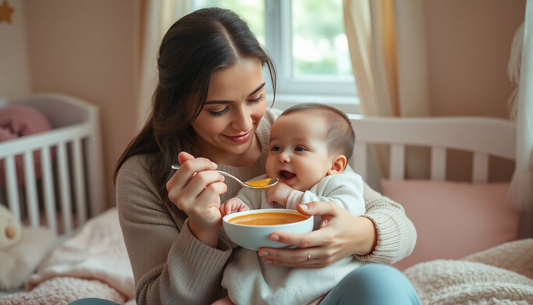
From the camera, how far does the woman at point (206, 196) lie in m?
0.89

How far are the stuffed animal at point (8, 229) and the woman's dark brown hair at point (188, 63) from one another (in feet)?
3.43

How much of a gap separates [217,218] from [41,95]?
201 cm

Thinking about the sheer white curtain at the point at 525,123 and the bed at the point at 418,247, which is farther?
the sheer white curtain at the point at 525,123

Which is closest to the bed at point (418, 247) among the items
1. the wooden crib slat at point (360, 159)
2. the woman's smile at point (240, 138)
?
the wooden crib slat at point (360, 159)

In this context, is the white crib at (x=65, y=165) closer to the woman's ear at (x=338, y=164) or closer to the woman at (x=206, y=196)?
the woman at (x=206, y=196)

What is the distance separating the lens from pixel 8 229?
1920mm

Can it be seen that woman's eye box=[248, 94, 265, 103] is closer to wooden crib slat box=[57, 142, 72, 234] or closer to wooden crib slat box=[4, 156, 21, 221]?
wooden crib slat box=[4, 156, 21, 221]

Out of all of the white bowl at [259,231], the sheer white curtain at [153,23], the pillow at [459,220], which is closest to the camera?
the white bowl at [259,231]

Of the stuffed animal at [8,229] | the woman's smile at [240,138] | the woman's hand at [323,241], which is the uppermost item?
the woman's smile at [240,138]

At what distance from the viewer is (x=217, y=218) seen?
953 millimetres

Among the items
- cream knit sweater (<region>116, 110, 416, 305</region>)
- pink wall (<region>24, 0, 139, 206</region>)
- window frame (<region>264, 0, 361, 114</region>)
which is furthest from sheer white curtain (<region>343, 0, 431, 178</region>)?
pink wall (<region>24, 0, 139, 206</region>)

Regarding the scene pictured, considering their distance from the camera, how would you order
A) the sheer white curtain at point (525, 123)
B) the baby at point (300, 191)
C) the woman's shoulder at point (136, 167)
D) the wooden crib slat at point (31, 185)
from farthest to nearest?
the wooden crib slat at point (31, 185) → the sheer white curtain at point (525, 123) → the woman's shoulder at point (136, 167) → the baby at point (300, 191)

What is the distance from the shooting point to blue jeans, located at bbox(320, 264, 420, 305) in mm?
841

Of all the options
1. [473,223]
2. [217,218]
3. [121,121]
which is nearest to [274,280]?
[217,218]
